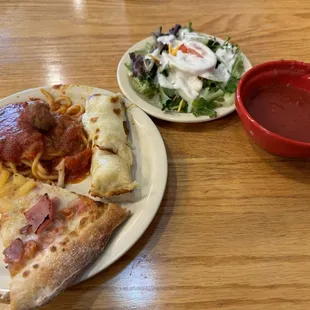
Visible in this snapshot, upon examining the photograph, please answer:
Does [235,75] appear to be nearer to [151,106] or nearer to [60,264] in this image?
[151,106]

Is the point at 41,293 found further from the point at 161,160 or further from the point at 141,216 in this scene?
the point at 161,160

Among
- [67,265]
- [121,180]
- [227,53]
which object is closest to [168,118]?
[121,180]

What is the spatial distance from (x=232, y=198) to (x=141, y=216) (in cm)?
47

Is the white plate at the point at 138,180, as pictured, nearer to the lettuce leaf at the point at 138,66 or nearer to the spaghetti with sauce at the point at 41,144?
the spaghetti with sauce at the point at 41,144

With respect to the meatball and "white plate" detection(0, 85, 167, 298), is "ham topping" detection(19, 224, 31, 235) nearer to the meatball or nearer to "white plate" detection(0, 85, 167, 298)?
"white plate" detection(0, 85, 167, 298)

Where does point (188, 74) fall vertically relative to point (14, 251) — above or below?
above

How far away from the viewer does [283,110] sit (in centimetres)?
189

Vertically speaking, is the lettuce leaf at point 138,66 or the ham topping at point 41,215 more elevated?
the lettuce leaf at point 138,66

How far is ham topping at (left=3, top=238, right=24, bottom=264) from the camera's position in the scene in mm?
1546

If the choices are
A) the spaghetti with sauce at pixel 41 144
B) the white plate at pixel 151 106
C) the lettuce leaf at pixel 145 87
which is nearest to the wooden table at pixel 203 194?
the white plate at pixel 151 106

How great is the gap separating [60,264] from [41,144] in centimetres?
74

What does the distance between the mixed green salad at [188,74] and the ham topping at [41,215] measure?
0.87m

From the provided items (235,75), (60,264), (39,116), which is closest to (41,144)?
(39,116)

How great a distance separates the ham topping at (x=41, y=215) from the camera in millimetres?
1637
